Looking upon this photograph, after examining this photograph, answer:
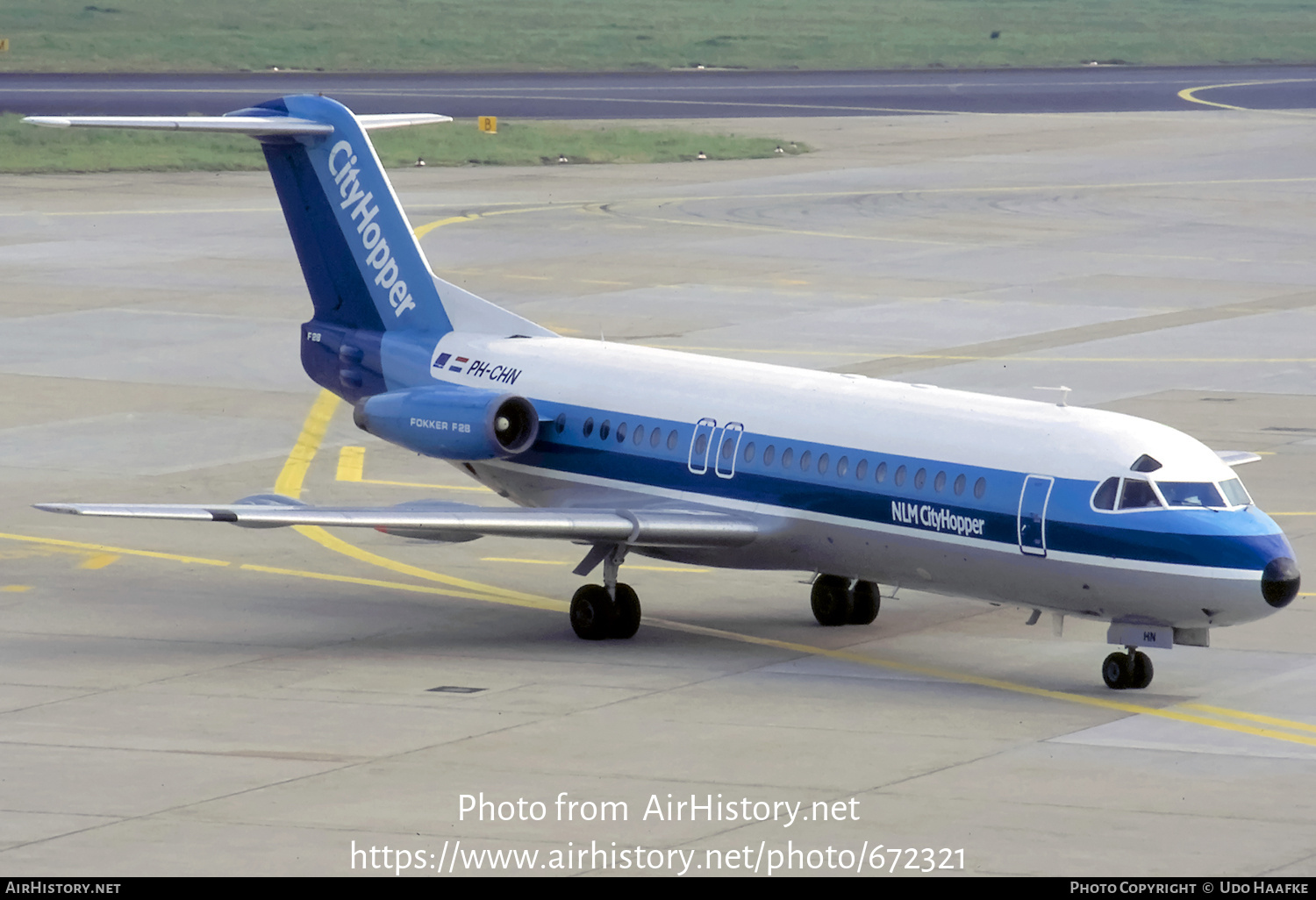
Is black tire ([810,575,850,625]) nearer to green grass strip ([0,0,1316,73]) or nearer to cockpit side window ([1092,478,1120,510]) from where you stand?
cockpit side window ([1092,478,1120,510])

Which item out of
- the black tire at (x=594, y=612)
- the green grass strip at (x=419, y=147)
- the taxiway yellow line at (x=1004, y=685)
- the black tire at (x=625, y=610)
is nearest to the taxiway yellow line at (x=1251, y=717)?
the taxiway yellow line at (x=1004, y=685)

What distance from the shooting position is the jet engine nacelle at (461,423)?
2917 cm

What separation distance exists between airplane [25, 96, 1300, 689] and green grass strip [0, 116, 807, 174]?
5149 cm

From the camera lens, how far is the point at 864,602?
93.5 feet

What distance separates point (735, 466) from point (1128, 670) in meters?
5.39

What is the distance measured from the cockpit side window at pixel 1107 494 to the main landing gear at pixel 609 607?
5.94 metres

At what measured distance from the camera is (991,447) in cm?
2545

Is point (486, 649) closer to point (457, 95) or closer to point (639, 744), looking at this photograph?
point (639, 744)

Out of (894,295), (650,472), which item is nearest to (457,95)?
(894,295)

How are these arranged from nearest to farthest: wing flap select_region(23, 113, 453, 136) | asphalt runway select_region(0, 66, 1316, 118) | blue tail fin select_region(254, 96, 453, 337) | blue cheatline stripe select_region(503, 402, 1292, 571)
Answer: blue cheatline stripe select_region(503, 402, 1292, 571), wing flap select_region(23, 113, 453, 136), blue tail fin select_region(254, 96, 453, 337), asphalt runway select_region(0, 66, 1316, 118)

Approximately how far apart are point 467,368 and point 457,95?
264 ft

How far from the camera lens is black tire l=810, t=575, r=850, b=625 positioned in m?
28.4

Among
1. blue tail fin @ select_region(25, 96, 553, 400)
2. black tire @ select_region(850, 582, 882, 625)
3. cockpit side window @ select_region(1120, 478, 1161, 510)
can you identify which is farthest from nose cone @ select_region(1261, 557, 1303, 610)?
blue tail fin @ select_region(25, 96, 553, 400)

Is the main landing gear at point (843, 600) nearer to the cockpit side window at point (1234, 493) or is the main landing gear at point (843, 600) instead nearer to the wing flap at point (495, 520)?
the wing flap at point (495, 520)
